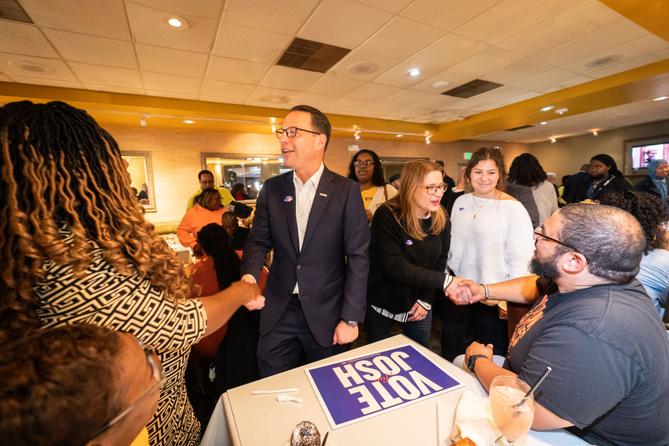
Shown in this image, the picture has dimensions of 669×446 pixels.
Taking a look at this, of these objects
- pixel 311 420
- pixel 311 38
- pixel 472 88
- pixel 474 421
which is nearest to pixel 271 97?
pixel 311 38

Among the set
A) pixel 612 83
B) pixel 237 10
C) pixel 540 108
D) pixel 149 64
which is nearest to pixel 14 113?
pixel 237 10

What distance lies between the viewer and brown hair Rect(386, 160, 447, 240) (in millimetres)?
2102

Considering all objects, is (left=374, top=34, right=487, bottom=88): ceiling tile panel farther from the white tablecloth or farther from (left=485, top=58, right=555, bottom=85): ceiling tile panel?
the white tablecloth

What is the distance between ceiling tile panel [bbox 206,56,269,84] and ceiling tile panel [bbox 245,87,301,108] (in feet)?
1.54

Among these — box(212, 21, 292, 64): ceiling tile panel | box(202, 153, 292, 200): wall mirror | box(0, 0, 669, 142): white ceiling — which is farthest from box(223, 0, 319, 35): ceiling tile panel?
box(202, 153, 292, 200): wall mirror

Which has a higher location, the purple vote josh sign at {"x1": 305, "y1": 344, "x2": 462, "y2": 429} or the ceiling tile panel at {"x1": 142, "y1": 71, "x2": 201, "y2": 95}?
the ceiling tile panel at {"x1": 142, "y1": 71, "x2": 201, "y2": 95}

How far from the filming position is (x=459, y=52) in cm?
422

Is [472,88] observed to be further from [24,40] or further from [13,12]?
[24,40]

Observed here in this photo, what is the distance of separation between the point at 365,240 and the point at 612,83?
6.73 m

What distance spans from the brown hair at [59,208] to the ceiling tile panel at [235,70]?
3850mm

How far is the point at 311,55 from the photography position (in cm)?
413

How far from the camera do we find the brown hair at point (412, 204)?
2102mm

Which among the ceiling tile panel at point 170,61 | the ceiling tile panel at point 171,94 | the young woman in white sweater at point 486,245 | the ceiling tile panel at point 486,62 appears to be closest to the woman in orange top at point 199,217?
the ceiling tile panel at point 170,61

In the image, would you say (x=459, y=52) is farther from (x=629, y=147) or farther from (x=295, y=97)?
(x=629, y=147)
